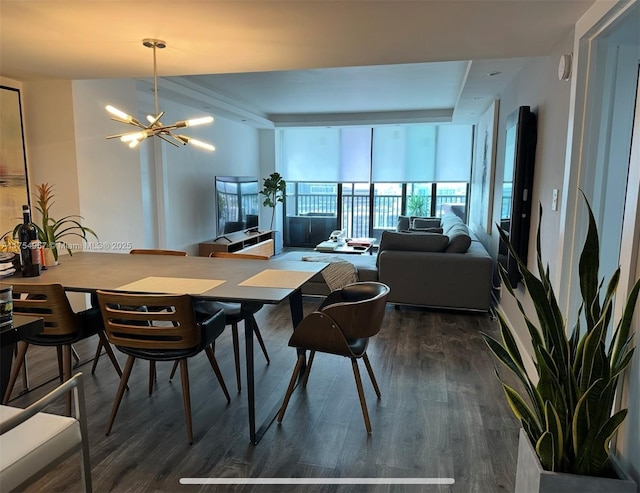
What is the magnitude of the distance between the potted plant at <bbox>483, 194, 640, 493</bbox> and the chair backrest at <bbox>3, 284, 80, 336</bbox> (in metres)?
2.11

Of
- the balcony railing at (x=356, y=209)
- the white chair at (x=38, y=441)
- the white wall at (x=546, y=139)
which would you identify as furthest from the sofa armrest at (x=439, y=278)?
the balcony railing at (x=356, y=209)

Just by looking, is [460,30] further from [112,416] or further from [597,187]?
[112,416]

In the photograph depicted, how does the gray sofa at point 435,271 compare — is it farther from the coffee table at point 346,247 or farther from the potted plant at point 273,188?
the potted plant at point 273,188

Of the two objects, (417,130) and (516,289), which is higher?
(417,130)

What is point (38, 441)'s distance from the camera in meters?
1.25

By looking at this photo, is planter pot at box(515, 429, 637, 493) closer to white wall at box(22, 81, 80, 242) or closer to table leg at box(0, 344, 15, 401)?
table leg at box(0, 344, 15, 401)

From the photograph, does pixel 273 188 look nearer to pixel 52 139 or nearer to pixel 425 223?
pixel 425 223

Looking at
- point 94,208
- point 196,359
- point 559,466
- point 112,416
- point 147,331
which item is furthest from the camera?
point 94,208

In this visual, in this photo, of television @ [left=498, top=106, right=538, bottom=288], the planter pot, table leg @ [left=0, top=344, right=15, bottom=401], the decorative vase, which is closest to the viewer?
the planter pot

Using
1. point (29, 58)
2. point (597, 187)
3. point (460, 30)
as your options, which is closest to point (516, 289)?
point (597, 187)

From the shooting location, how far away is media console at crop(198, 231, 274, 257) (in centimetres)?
609

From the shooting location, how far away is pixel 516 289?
11.1 feet

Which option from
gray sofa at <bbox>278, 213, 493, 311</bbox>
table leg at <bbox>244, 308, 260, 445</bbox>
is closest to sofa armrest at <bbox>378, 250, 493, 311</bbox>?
gray sofa at <bbox>278, 213, 493, 311</bbox>

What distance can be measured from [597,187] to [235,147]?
5995 mm
